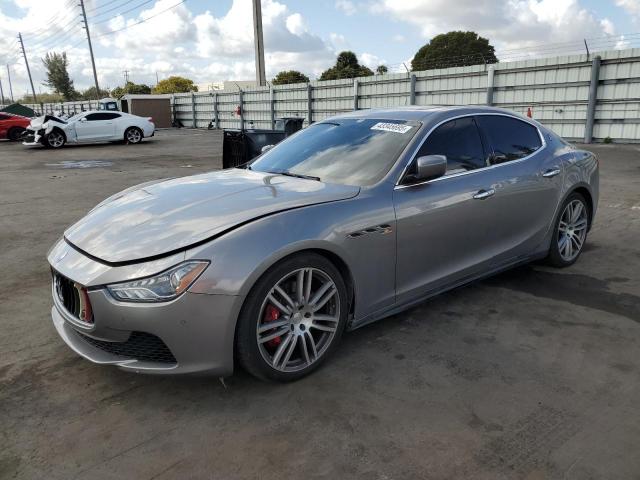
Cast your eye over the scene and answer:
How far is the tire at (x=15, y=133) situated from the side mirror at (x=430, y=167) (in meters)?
25.7

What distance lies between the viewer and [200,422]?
254 centimetres

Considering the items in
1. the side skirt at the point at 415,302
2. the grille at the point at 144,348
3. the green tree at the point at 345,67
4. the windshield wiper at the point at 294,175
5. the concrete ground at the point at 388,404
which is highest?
the green tree at the point at 345,67

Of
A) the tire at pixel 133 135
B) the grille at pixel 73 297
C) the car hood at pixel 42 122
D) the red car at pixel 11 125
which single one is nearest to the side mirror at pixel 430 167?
the grille at pixel 73 297

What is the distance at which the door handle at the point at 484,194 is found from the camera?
145 inches

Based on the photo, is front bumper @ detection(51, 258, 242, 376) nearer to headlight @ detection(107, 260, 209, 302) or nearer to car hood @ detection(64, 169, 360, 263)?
headlight @ detection(107, 260, 209, 302)

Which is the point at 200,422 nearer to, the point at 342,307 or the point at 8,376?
the point at 342,307

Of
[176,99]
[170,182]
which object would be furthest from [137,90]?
[170,182]

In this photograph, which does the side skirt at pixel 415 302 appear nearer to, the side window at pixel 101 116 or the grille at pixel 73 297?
the grille at pixel 73 297

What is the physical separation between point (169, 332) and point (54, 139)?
2024 centimetres

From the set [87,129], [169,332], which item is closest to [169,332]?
[169,332]

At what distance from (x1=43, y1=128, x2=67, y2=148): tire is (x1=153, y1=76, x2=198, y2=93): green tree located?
246 feet

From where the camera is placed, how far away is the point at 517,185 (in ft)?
13.1

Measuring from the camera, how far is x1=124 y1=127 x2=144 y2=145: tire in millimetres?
21359

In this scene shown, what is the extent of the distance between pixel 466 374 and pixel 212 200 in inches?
69.6
